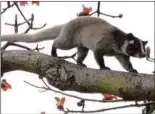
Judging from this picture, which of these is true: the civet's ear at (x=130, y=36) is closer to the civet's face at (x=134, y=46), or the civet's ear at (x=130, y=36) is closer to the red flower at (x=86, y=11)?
the civet's face at (x=134, y=46)

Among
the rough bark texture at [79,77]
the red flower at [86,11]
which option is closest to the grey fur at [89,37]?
the red flower at [86,11]

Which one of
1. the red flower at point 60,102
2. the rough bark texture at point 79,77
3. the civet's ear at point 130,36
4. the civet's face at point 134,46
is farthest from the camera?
the civet's ear at point 130,36

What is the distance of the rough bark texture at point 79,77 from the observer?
5.21ft

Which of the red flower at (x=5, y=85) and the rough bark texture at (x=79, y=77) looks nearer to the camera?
the rough bark texture at (x=79, y=77)

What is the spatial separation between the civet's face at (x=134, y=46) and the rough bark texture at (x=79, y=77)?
1395 millimetres

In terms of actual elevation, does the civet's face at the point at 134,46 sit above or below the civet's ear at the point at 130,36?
below

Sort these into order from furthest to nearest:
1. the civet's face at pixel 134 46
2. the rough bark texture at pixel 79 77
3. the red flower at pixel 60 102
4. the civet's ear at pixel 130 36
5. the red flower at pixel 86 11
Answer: the civet's ear at pixel 130 36
the civet's face at pixel 134 46
the red flower at pixel 86 11
the red flower at pixel 60 102
the rough bark texture at pixel 79 77

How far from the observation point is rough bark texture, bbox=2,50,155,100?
62.5 inches

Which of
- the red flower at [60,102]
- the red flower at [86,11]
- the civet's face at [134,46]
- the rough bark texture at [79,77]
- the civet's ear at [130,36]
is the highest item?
the red flower at [86,11]

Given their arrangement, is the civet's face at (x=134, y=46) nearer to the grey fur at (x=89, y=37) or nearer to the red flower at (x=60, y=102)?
the grey fur at (x=89, y=37)

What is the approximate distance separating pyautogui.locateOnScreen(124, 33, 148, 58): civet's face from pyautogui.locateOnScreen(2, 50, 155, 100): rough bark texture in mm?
1395

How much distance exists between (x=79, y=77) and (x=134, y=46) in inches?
64.0

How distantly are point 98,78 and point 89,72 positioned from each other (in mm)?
96

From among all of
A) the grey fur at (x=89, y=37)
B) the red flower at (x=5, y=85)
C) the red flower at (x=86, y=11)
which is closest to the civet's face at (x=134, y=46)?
the grey fur at (x=89, y=37)
